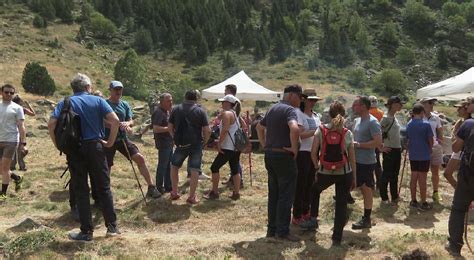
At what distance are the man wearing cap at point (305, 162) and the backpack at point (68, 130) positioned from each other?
105 inches

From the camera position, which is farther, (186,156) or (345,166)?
(186,156)

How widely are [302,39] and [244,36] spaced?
10.2 meters

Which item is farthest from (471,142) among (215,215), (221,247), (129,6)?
(129,6)

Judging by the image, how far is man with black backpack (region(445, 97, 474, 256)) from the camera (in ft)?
18.2

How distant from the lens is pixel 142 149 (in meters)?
13.7

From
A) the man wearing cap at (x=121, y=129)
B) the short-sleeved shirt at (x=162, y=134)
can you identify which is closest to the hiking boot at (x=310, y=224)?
the man wearing cap at (x=121, y=129)

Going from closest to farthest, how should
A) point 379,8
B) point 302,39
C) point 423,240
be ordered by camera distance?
point 423,240 < point 302,39 < point 379,8

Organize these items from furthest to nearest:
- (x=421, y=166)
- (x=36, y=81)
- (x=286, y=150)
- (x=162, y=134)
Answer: (x=36, y=81) → (x=162, y=134) → (x=421, y=166) → (x=286, y=150)

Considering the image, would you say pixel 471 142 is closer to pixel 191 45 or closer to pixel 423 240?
pixel 423 240

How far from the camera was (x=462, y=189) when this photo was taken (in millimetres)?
5629

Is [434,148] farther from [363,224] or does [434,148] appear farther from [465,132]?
[465,132]

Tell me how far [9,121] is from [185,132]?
264 centimetres

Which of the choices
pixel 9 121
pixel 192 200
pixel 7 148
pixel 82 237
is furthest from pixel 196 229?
pixel 9 121

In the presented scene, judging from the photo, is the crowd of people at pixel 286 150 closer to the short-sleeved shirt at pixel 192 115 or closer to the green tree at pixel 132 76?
the short-sleeved shirt at pixel 192 115
